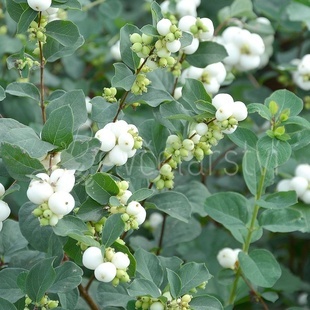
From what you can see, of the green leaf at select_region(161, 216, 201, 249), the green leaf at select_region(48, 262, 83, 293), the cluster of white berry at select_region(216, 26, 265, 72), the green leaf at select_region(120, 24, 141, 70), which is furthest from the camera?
the cluster of white berry at select_region(216, 26, 265, 72)

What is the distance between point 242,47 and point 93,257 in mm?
853

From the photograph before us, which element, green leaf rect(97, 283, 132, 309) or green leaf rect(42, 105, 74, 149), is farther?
green leaf rect(97, 283, 132, 309)

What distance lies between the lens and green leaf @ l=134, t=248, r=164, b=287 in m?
1.12

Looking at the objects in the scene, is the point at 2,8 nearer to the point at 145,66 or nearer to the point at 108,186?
the point at 145,66

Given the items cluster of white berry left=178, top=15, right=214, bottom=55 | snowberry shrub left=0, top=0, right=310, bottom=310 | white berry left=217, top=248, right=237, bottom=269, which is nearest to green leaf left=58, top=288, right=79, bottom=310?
snowberry shrub left=0, top=0, right=310, bottom=310

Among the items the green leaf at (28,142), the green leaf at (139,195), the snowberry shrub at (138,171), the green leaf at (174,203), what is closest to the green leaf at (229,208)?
the snowberry shrub at (138,171)

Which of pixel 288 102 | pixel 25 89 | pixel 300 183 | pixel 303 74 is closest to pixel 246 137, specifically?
pixel 288 102

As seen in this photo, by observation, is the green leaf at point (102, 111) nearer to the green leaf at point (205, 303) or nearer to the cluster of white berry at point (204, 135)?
the cluster of white berry at point (204, 135)

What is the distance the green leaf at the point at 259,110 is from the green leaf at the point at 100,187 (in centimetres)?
28

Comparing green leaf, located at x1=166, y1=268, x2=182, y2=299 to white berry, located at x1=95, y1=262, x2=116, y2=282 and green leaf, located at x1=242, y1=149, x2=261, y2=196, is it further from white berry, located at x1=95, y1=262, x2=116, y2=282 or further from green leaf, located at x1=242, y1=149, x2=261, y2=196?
green leaf, located at x1=242, y1=149, x2=261, y2=196

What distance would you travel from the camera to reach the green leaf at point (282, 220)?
4.18 feet

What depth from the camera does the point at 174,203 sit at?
4.04 feet

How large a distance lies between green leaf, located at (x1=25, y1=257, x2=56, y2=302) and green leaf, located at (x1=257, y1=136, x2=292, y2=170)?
0.38 m

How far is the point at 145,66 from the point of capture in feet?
3.69
